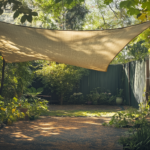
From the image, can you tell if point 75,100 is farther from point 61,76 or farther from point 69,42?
point 69,42

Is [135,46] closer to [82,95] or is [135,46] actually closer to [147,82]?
[82,95]

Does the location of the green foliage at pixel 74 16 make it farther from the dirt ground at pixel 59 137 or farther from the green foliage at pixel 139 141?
the green foliage at pixel 139 141

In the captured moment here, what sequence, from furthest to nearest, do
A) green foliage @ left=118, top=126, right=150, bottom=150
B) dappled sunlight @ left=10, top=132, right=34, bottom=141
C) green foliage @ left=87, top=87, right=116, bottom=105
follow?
1. green foliage @ left=87, top=87, right=116, bottom=105
2. dappled sunlight @ left=10, top=132, right=34, bottom=141
3. green foliage @ left=118, top=126, right=150, bottom=150

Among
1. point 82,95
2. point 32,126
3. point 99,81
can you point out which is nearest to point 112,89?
point 99,81

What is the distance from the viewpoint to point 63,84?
8758mm

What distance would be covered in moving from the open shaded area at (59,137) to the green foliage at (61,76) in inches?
162

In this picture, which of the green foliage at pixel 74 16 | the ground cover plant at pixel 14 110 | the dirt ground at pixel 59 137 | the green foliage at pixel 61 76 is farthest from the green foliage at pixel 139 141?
the green foliage at pixel 74 16

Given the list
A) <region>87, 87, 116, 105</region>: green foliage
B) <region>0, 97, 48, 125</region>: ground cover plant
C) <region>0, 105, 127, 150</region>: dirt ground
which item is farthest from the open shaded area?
<region>87, 87, 116, 105</region>: green foliage

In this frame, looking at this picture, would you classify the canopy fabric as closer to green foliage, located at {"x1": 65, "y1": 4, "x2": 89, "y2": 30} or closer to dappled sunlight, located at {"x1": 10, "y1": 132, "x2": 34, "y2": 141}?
dappled sunlight, located at {"x1": 10, "y1": 132, "x2": 34, "y2": 141}

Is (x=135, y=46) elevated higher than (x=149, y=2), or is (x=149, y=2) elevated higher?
(x=135, y=46)

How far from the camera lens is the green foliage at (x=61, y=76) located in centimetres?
864

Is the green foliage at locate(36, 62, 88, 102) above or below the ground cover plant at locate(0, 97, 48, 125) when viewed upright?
above

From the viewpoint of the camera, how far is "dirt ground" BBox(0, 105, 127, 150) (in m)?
3.02

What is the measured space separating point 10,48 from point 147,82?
4147 millimetres
